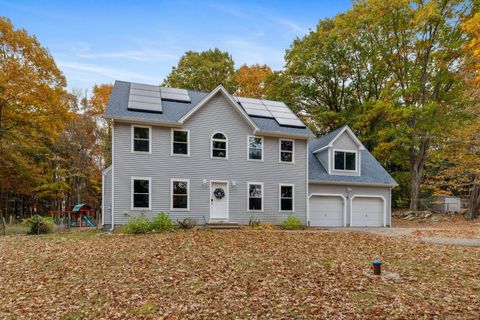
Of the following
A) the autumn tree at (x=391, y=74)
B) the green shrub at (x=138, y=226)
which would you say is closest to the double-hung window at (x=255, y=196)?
the green shrub at (x=138, y=226)

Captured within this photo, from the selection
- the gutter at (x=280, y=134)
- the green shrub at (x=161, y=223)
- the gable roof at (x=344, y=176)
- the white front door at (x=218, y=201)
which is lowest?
the green shrub at (x=161, y=223)

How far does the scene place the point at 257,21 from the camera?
54.7 feet

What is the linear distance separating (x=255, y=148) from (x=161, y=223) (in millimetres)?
6266

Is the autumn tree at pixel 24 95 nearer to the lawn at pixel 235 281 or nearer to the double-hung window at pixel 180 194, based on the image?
the double-hung window at pixel 180 194

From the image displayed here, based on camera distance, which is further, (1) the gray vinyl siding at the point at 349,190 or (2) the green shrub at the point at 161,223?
(1) the gray vinyl siding at the point at 349,190

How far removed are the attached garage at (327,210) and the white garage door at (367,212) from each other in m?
0.79

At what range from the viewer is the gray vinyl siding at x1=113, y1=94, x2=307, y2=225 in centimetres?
1493

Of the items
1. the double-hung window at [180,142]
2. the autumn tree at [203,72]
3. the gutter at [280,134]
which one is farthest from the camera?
the autumn tree at [203,72]

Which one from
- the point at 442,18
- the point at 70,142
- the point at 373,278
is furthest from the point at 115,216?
the point at 442,18

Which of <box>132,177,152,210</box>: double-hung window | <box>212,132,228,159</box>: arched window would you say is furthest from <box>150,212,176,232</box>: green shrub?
<box>212,132,228,159</box>: arched window

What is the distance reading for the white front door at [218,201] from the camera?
16234mm

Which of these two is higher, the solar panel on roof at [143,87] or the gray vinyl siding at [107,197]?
the solar panel on roof at [143,87]

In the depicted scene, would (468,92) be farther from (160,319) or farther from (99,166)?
(99,166)

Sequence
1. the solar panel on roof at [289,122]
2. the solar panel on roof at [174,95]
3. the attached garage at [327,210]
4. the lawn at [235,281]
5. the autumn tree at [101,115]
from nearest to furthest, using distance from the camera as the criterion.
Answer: the lawn at [235,281] < the solar panel on roof at [174,95] < the solar panel on roof at [289,122] < the attached garage at [327,210] < the autumn tree at [101,115]
